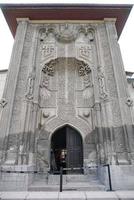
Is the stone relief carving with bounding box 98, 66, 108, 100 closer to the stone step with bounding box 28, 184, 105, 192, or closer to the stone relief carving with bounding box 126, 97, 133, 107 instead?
the stone relief carving with bounding box 126, 97, 133, 107

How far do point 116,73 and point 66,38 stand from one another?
3.72m

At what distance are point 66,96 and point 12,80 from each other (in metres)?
2.80

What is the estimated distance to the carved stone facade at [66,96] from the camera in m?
7.46

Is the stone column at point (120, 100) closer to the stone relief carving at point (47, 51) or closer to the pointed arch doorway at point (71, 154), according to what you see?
the pointed arch doorway at point (71, 154)

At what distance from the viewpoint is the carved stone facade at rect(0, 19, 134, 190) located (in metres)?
7.46

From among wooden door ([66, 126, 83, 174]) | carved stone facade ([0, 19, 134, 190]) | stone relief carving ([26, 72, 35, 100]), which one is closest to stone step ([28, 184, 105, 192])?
carved stone facade ([0, 19, 134, 190])

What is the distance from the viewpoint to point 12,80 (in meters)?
8.67

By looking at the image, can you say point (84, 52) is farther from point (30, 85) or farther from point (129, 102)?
point (129, 102)

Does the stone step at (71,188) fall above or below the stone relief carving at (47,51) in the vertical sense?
below

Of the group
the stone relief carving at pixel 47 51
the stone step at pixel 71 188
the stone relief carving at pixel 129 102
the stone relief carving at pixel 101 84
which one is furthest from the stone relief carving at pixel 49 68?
the stone step at pixel 71 188

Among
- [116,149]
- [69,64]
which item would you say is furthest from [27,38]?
[116,149]

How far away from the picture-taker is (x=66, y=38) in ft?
34.7

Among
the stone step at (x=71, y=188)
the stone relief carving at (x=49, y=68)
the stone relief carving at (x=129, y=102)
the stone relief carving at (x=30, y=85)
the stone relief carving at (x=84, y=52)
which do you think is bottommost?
the stone step at (x=71, y=188)

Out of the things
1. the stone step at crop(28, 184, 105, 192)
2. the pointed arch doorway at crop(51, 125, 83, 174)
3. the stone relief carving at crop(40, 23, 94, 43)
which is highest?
the stone relief carving at crop(40, 23, 94, 43)
